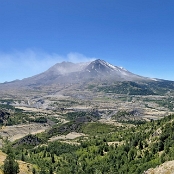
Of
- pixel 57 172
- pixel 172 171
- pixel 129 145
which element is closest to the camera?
pixel 172 171

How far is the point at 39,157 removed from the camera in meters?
198

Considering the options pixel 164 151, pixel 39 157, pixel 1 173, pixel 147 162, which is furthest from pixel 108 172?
pixel 1 173

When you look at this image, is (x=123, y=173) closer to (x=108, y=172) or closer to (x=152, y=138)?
Result: (x=108, y=172)

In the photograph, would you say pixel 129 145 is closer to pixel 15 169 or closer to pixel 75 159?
pixel 75 159

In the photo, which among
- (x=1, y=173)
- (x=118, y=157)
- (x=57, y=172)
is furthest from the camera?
(x=118, y=157)

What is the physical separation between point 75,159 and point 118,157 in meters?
31.8

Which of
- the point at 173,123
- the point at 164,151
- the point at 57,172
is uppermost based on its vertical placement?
the point at 173,123

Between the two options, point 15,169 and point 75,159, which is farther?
point 75,159

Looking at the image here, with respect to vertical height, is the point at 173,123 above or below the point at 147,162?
above

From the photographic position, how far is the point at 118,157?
586 ft

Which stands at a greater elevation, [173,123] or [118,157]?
[173,123]

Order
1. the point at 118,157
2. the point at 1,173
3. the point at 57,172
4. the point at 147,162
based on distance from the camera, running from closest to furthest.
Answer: the point at 1,173 → the point at 147,162 → the point at 57,172 → the point at 118,157

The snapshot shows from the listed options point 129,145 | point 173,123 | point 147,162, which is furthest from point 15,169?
point 173,123

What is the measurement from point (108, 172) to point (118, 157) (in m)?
18.7
